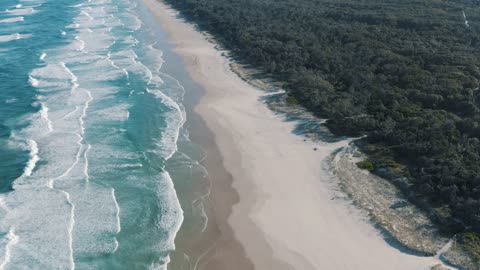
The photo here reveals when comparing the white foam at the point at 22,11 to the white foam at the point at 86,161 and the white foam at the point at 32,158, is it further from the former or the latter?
the white foam at the point at 86,161

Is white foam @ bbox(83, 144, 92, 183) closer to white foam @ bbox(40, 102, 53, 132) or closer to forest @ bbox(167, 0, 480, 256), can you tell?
white foam @ bbox(40, 102, 53, 132)

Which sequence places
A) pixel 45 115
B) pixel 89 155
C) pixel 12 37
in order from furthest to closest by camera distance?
pixel 12 37 < pixel 45 115 < pixel 89 155

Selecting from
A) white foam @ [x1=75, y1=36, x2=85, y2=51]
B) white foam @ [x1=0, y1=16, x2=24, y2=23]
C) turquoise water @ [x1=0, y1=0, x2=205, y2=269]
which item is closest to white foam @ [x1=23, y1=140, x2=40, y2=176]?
turquoise water @ [x1=0, y1=0, x2=205, y2=269]

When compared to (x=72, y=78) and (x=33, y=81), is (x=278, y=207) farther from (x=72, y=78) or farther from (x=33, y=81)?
(x=33, y=81)

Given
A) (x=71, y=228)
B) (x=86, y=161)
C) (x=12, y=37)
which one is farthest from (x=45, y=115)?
(x=12, y=37)

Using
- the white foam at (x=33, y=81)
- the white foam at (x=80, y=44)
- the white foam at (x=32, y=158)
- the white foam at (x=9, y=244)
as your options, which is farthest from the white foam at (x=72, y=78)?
the white foam at (x=9, y=244)

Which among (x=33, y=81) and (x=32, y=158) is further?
(x=33, y=81)
